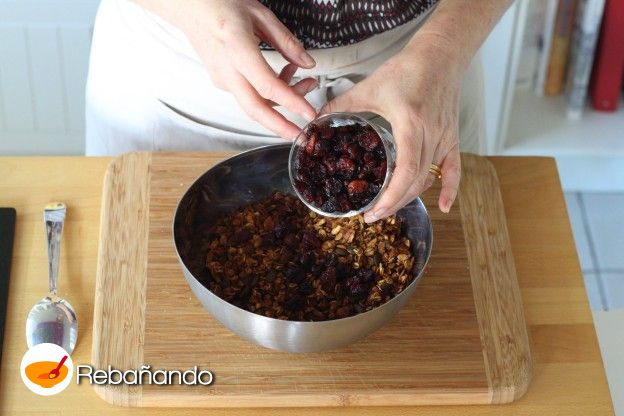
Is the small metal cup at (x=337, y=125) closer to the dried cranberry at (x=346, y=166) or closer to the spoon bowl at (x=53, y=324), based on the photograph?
the dried cranberry at (x=346, y=166)

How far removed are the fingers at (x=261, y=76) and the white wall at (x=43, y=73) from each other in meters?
1.20

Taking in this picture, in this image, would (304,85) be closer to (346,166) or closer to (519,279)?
(346,166)

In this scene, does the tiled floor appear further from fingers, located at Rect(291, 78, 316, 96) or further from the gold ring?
fingers, located at Rect(291, 78, 316, 96)

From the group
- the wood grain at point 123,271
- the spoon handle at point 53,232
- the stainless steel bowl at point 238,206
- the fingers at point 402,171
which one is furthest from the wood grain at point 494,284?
the spoon handle at point 53,232

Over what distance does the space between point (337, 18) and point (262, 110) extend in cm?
29

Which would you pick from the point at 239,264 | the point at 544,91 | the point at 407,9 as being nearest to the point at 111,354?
the point at 239,264

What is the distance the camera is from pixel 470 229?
1.32m

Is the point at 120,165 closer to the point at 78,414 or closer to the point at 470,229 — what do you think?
the point at 78,414

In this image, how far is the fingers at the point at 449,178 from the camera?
1174mm

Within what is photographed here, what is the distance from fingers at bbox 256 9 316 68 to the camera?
44.7 inches

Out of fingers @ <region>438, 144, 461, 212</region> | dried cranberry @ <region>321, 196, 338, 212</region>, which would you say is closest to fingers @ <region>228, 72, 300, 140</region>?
dried cranberry @ <region>321, 196, 338, 212</region>

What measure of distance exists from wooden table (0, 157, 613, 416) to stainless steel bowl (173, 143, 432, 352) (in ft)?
A: 0.35

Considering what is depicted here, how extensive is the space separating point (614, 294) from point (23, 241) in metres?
1.71

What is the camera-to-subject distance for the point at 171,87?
1.47m
